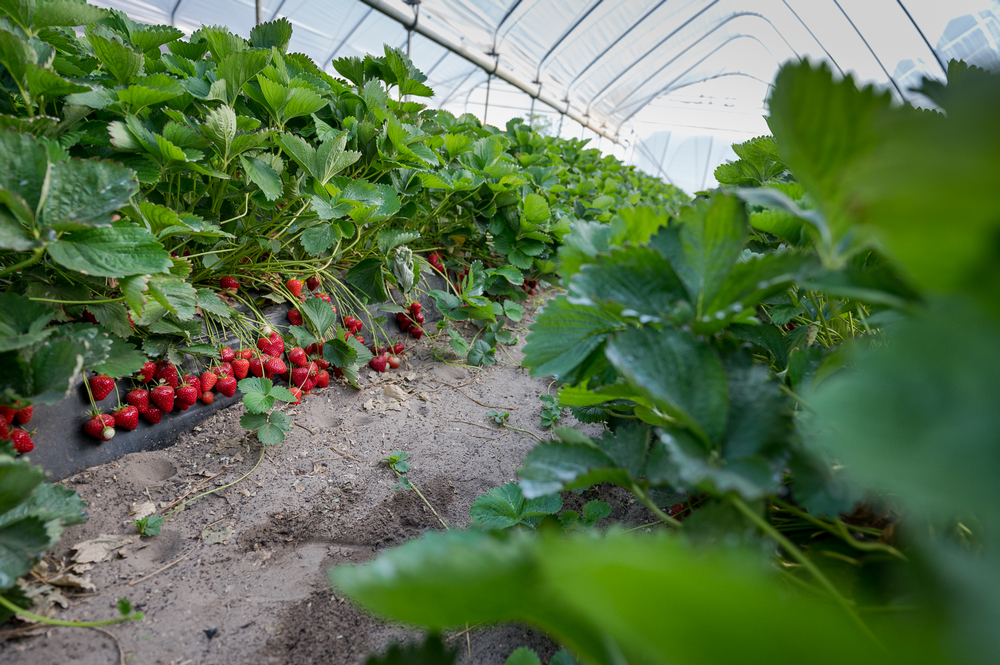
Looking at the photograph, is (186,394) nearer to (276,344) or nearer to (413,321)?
(276,344)

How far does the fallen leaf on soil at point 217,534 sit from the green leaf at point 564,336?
28.0 inches

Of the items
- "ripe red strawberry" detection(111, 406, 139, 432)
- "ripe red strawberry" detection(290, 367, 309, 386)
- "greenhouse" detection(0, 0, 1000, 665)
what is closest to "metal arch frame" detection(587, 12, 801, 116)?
"greenhouse" detection(0, 0, 1000, 665)

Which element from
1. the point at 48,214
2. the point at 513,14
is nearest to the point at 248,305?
the point at 48,214

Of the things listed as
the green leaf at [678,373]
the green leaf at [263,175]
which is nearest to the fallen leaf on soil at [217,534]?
the green leaf at [263,175]

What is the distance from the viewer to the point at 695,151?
1564 cm

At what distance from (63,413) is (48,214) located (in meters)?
0.49

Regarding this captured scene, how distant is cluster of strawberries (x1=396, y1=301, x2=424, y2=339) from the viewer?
1.73 m

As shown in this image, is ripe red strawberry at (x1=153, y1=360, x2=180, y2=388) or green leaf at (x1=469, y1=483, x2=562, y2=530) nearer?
green leaf at (x1=469, y1=483, x2=562, y2=530)

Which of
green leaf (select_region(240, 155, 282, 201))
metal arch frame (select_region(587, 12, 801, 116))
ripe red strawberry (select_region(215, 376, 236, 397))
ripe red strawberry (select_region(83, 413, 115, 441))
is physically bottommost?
ripe red strawberry (select_region(83, 413, 115, 441))

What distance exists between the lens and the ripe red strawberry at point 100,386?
0.95 meters

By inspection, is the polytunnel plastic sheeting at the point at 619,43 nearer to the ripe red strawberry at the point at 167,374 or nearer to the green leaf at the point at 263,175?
the green leaf at the point at 263,175

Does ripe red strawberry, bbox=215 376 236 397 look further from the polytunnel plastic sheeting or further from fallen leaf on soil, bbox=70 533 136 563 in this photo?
the polytunnel plastic sheeting

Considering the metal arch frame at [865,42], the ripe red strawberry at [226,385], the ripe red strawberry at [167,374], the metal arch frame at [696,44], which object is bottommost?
the ripe red strawberry at [226,385]

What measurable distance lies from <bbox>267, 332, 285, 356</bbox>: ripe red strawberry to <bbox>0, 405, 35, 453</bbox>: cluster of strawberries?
0.51 meters
